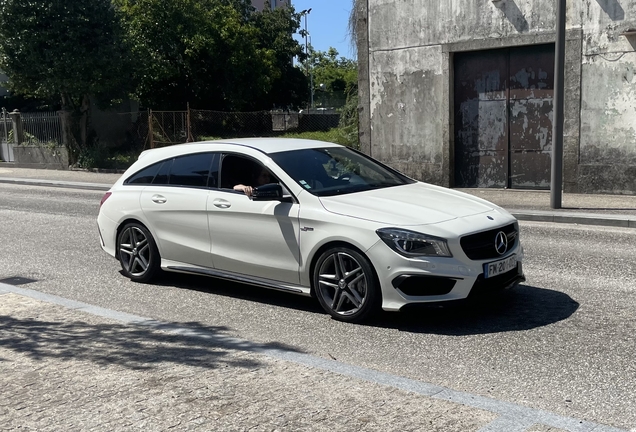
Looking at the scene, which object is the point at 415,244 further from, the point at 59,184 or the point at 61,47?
the point at 61,47

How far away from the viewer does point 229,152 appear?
7.50 m

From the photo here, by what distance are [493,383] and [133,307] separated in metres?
3.74

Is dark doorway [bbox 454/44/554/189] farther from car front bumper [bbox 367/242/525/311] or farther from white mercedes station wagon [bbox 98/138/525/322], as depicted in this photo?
car front bumper [bbox 367/242/525/311]

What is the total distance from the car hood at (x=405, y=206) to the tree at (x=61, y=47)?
837 inches

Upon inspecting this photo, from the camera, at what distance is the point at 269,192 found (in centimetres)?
676

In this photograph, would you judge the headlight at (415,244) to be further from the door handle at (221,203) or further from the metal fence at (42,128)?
the metal fence at (42,128)

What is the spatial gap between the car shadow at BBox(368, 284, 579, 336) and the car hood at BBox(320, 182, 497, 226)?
725mm

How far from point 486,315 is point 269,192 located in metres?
2.17

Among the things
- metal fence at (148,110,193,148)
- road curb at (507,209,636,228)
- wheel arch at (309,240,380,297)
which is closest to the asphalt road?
wheel arch at (309,240,380,297)

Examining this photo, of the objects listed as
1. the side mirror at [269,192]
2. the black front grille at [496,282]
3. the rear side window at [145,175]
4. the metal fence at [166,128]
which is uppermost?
the metal fence at [166,128]

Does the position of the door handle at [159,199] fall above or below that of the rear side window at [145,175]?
below

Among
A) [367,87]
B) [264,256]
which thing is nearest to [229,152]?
[264,256]

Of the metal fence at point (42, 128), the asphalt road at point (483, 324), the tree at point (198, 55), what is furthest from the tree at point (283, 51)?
the asphalt road at point (483, 324)

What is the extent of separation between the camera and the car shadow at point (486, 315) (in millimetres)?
6121
